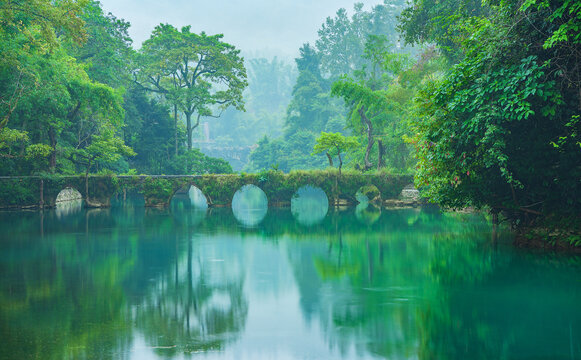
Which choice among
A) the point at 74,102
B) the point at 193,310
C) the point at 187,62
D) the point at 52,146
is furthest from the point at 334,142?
the point at 193,310

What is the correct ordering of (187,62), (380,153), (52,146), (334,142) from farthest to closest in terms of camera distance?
(187,62)
(380,153)
(334,142)
(52,146)

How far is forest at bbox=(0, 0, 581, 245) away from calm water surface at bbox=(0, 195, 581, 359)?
278cm

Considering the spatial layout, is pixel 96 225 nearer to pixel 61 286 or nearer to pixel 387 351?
pixel 61 286

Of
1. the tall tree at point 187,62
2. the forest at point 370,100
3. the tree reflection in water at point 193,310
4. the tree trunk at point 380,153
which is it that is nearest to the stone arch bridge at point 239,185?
the forest at point 370,100

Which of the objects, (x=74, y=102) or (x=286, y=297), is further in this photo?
(x=74, y=102)

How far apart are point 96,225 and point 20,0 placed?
1303 cm

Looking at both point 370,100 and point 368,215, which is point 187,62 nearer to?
point 370,100

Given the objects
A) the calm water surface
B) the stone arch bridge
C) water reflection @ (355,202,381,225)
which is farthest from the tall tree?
the calm water surface

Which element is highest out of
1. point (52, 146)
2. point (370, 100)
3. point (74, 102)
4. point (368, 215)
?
point (370, 100)

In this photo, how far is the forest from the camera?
48.9 ft

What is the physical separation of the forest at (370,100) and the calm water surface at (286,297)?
9.13ft

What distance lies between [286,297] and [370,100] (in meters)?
31.8

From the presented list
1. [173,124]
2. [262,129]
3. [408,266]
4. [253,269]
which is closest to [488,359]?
[408,266]

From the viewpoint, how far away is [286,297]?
12.1 metres
